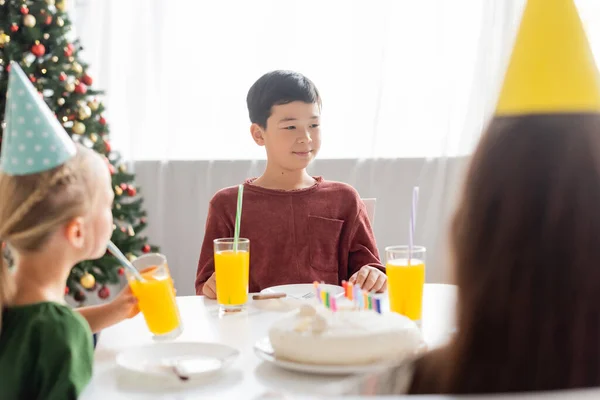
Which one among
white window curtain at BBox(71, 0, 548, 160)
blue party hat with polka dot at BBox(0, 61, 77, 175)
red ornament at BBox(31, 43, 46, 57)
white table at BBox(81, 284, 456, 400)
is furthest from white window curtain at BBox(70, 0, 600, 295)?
blue party hat with polka dot at BBox(0, 61, 77, 175)

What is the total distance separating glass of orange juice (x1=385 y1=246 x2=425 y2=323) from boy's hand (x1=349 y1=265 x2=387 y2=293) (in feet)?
0.70

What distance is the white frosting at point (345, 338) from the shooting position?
3.68ft

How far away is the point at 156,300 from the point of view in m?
1.40

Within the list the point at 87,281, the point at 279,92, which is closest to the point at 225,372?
the point at 279,92

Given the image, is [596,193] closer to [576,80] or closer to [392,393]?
[576,80]

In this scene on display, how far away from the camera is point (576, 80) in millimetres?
663

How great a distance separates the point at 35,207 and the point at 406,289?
77 centimetres

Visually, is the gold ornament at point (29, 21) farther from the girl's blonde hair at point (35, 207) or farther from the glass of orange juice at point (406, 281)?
the glass of orange juice at point (406, 281)

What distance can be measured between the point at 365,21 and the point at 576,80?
3.57 meters

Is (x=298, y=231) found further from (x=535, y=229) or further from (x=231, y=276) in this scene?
(x=535, y=229)

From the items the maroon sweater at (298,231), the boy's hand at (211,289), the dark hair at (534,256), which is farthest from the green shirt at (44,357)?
the maroon sweater at (298,231)

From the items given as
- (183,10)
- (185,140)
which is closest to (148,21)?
(183,10)

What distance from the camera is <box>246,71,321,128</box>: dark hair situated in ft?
7.71

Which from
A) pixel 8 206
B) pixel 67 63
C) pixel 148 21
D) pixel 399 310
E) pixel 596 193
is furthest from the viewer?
pixel 148 21
